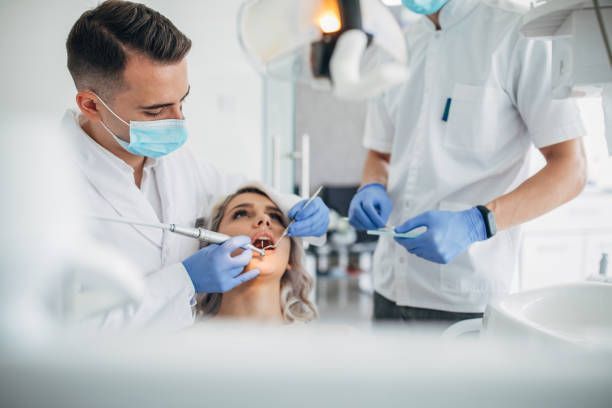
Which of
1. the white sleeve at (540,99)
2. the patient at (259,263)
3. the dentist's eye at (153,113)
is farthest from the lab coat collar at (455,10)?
the dentist's eye at (153,113)

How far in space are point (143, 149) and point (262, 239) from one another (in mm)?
479

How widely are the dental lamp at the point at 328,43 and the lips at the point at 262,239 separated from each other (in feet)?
2.00

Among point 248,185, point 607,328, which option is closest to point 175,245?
point 248,185

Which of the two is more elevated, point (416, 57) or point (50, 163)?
point (416, 57)

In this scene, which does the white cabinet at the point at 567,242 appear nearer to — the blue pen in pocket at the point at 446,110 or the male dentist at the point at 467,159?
the male dentist at the point at 467,159

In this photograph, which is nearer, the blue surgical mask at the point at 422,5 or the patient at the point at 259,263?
the blue surgical mask at the point at 422,5

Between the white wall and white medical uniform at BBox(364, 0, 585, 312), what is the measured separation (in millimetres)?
474

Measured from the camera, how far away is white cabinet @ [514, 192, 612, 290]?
1.50 metres

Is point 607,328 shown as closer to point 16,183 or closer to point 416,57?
point 416,57

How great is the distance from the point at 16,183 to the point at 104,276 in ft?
0.44

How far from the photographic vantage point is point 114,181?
41.6 inches

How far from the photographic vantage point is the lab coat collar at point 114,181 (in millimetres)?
1007

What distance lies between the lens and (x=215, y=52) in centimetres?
119

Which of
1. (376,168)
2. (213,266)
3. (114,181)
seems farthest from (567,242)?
(114,181)
